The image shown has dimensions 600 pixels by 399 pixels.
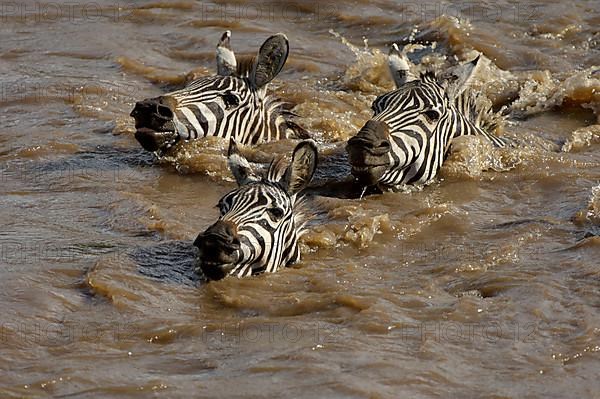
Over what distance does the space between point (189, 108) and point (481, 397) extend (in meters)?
4.68

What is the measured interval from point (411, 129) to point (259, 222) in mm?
2436

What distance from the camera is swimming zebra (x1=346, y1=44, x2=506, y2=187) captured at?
9.34 metres

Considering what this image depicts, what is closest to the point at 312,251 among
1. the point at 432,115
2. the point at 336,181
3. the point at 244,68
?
the point at 336,181

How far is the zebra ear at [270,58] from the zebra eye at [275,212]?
2892 mm

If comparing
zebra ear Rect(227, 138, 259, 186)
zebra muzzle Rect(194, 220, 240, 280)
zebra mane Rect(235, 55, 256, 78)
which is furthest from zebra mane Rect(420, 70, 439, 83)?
zebra muzzle Rect(194, 220, 240, 280)

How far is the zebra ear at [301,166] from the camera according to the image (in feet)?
26.8

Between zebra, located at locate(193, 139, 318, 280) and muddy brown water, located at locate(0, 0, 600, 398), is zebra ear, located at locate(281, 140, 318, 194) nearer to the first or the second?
zebra, located at locate(193, 139, 318, 280)

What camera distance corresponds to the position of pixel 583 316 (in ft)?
24.6

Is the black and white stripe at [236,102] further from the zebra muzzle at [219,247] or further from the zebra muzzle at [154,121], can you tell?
the zebra muzzle at [219,247]

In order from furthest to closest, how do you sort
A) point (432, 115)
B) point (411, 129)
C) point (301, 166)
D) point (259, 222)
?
point (432, 115), point (411, 129), point (301, 166), point (259, 222)

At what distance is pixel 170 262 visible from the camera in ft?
27.1

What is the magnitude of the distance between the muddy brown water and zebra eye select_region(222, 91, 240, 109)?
1.20ft

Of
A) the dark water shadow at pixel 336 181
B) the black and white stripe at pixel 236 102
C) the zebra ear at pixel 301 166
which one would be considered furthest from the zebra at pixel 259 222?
the black and white stripe at pixel 236 102

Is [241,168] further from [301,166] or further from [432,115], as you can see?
[432,115]
